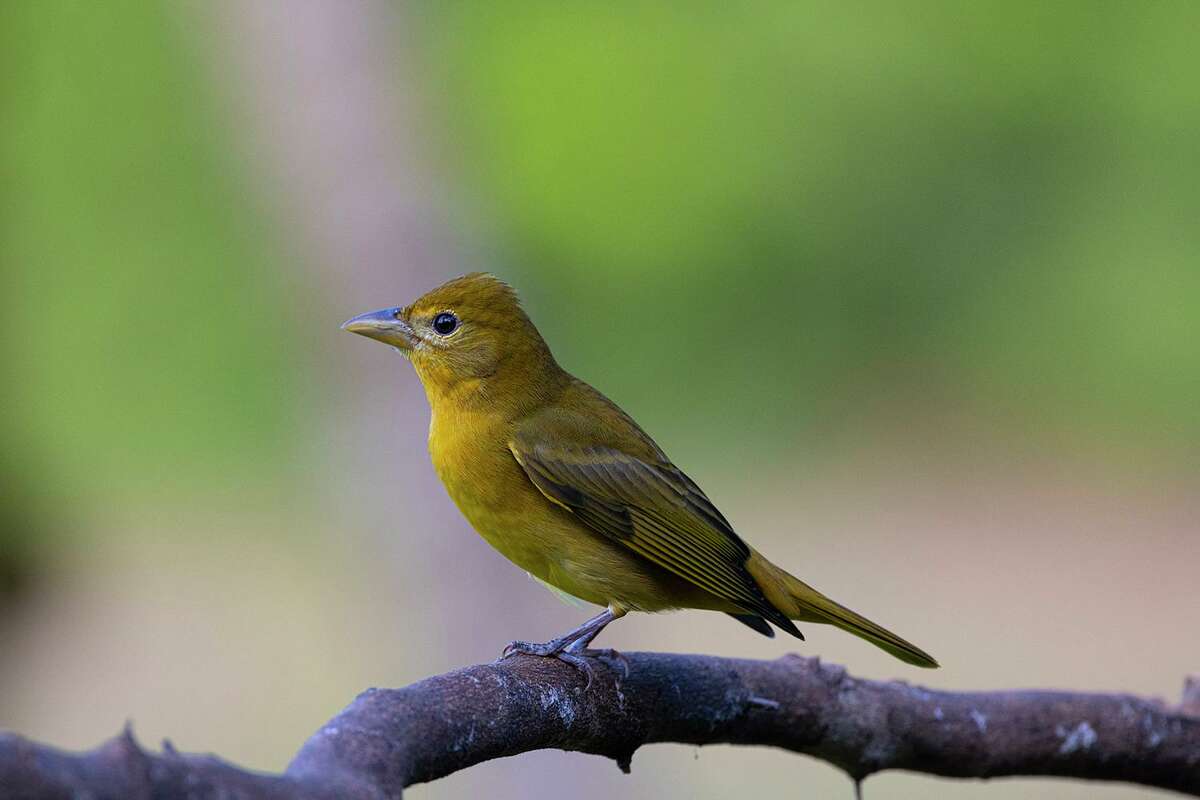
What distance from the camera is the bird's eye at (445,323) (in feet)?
13.7

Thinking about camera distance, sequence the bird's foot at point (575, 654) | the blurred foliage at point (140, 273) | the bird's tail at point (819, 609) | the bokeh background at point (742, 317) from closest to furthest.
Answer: the bird's foot at point (575, 654) < the bird's tail at point (819, 609) < the bokeh background at point (742, 317) < the blurred foliage at point (140, 273)

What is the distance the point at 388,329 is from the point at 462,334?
20 cm

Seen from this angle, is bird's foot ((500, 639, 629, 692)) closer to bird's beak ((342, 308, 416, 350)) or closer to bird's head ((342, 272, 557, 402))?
bird's head ((342, 272, 557, 402))

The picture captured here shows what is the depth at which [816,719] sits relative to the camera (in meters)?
3.43

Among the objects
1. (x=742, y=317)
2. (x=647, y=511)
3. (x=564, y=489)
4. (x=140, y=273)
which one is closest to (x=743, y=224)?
(x=742, y=317)

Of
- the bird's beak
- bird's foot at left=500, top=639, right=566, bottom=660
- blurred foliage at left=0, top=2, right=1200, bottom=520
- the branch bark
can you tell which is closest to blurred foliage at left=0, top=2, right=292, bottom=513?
blurred foliage at left=0, top=2, right=1200, bottom=520

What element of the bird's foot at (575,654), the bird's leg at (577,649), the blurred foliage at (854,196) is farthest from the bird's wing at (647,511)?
the blurred foliage at (854,196)

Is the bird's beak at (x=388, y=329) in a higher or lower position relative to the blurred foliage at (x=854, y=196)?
lower

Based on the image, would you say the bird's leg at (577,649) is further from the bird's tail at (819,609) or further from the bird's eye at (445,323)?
the bird's eye at (445,323)

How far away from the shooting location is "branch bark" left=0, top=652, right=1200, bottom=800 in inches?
112

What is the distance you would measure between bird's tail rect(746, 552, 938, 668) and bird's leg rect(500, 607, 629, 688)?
395 mm

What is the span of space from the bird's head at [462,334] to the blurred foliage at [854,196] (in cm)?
812

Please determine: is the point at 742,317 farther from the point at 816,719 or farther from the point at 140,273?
the point at 816,719

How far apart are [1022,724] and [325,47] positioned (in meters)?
5.98
